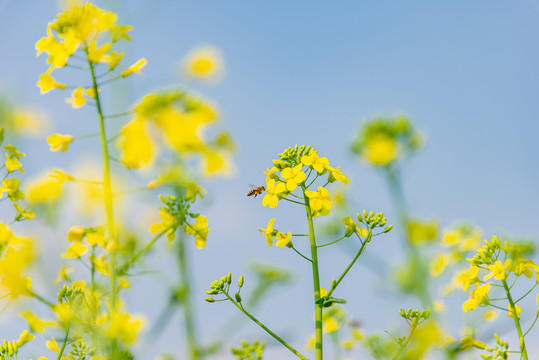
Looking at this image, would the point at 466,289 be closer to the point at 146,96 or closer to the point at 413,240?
the point at 413,240

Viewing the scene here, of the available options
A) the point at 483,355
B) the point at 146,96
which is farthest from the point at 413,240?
the point at 146,96

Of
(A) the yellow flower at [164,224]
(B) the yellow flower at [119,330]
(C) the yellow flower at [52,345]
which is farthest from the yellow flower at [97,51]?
(C) the yellow flower at [52,345]

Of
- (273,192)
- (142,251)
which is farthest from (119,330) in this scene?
(273,192)

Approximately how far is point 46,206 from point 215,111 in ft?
5.72

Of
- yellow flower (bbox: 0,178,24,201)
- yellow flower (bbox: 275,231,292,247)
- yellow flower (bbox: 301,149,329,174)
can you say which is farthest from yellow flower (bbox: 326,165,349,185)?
yellow flower (bbox: 0,178,24,201)

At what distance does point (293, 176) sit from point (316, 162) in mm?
145

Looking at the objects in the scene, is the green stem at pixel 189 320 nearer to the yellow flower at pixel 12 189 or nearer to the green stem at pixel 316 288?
the green stem at pixel 316 288

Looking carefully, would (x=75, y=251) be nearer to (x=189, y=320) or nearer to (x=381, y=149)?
(x=189, y=320)

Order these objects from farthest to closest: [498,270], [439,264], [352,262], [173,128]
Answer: [439,264] → [498,270] → [352,262] → [173,128]

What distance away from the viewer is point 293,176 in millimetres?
2619

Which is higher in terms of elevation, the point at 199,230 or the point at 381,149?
the point at 381,149

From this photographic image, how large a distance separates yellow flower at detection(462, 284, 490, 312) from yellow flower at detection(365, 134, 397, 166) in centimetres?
110

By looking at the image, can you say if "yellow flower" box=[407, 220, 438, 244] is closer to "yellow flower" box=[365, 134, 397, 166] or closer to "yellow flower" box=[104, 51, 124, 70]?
"yellow flower" box=[365, 134, 397, 166]

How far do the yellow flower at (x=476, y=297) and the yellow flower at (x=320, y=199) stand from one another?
109cm
